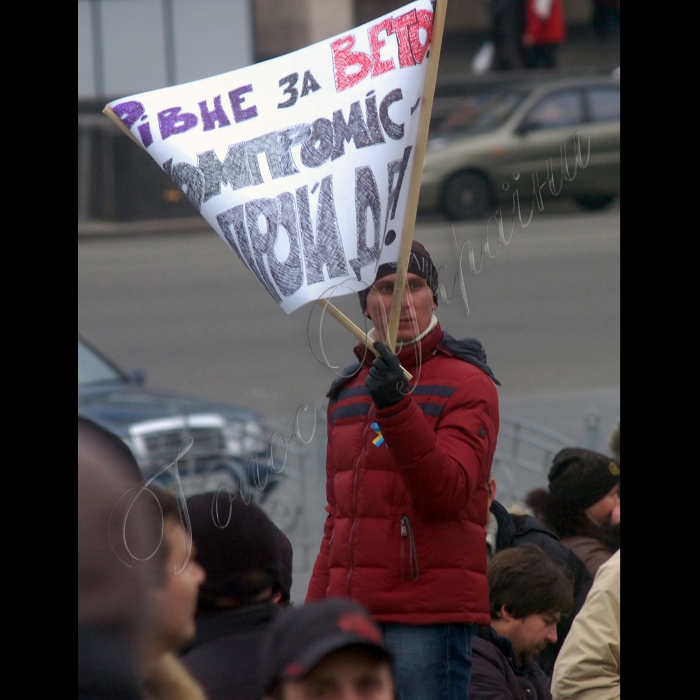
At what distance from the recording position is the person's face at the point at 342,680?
1549 mm

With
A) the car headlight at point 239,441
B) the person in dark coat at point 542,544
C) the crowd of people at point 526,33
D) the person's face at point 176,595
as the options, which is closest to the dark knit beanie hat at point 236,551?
the person's face at point 176,595

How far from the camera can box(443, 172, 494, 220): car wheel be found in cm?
533

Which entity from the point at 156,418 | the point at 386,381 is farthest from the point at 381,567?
the point at 156,418

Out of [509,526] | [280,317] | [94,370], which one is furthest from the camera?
[280,317]

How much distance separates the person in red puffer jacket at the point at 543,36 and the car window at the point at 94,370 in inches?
448

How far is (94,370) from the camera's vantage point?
6938 millimetres

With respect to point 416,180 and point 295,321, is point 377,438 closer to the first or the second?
point 416,180

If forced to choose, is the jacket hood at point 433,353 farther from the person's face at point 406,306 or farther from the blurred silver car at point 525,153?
the blurred silver car at point 525,153

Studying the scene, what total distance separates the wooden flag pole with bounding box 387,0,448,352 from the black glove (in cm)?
7

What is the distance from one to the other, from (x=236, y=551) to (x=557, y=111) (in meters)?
9.31

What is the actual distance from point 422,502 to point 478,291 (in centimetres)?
997

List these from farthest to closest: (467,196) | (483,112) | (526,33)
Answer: (526,33), (483,112), (467,196)

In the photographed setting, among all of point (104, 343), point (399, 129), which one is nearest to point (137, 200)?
point (104, 343)

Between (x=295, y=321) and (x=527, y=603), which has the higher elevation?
A: (x=295, y=321)
